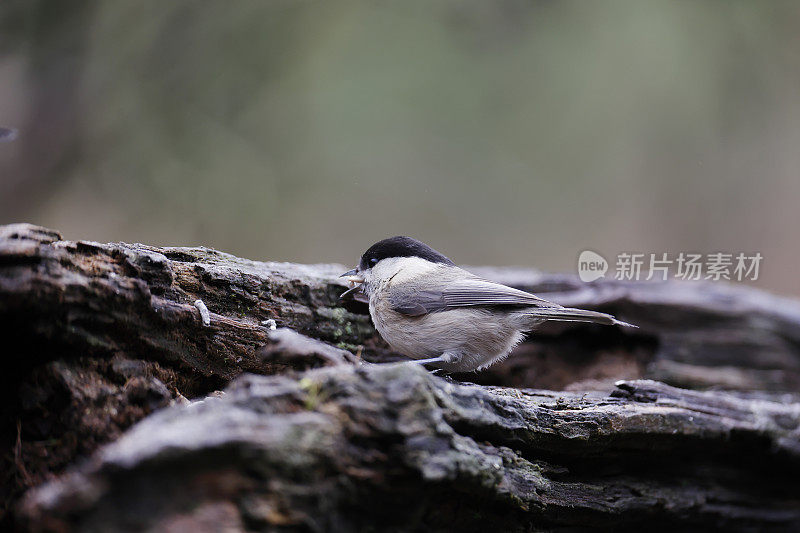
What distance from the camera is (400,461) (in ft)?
5.42

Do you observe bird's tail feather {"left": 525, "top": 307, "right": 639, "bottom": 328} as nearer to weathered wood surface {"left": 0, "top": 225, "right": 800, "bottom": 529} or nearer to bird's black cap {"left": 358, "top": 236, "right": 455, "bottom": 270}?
weathered wood surface {"left": 0, "top": 225, "right": 800, "bottom": 529}

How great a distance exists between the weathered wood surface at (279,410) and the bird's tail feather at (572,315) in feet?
1.21

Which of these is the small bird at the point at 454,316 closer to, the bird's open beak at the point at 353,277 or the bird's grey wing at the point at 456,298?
the bird's grey wing at the point at 456,298

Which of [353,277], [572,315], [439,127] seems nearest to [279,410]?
[572,315]

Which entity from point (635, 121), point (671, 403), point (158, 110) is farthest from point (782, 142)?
point (158, 110)

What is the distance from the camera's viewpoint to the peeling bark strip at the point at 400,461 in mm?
1355

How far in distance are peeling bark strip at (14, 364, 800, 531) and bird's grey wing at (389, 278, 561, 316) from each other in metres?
0.45

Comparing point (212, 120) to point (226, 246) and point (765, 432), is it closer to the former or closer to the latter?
point (226, 246)

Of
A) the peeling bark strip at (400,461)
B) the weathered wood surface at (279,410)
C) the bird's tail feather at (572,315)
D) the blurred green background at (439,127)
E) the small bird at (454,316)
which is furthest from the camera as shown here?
the blurred green background at (439,127)

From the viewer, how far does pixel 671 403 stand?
281 cm

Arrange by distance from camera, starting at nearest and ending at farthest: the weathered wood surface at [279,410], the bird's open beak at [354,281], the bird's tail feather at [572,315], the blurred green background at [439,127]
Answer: the weathered wood surface at [279,410] < the bird's tail feather at [572,315] < the bird's open beak at [354,281] < the blurred green background at [439,127]

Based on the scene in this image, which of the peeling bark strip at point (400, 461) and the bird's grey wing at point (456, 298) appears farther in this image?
the bird's grey wing at point (456, 298)

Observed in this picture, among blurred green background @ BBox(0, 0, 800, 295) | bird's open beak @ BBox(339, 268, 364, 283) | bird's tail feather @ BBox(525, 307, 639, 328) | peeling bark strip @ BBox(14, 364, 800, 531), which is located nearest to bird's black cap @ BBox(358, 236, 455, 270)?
bird's open beak @ BBox(339, 268, 364, 283)

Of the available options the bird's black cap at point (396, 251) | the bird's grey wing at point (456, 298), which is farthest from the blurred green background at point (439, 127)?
the bird's grey wing at point (456, 298)
